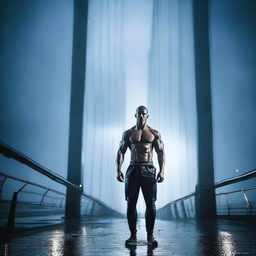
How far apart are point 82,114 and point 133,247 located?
7920 millimetres

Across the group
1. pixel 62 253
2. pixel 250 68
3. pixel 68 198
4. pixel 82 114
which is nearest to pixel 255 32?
pixel 250 68

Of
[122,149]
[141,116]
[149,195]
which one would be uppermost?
[141,116]

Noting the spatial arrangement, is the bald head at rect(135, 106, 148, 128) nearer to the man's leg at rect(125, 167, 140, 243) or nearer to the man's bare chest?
the man's bare chest

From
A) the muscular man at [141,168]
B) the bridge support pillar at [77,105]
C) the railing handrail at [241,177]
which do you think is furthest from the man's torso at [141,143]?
the bridge support pillar at [77,105]

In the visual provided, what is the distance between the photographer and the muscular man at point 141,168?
283 cm

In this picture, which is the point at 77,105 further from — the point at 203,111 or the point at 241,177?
the point at 241,177

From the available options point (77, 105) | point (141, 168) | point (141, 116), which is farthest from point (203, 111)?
point (141, 168)

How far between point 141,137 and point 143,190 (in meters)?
0.57

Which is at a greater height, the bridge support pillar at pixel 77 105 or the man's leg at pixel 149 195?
the bridge support pillar at pixel 77 105

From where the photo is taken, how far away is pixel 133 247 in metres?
2.42

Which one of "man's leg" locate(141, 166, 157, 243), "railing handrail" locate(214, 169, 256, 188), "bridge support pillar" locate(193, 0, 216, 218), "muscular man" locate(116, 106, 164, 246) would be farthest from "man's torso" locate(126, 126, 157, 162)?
"bridge support pillar" locate(193, 0, 216, 218)

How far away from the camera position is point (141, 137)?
3012mm

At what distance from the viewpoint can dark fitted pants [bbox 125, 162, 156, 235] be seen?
2.83m

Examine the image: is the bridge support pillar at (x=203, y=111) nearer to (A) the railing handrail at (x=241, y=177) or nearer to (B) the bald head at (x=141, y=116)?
(A) the railing handrail at (x=241, y=177)
